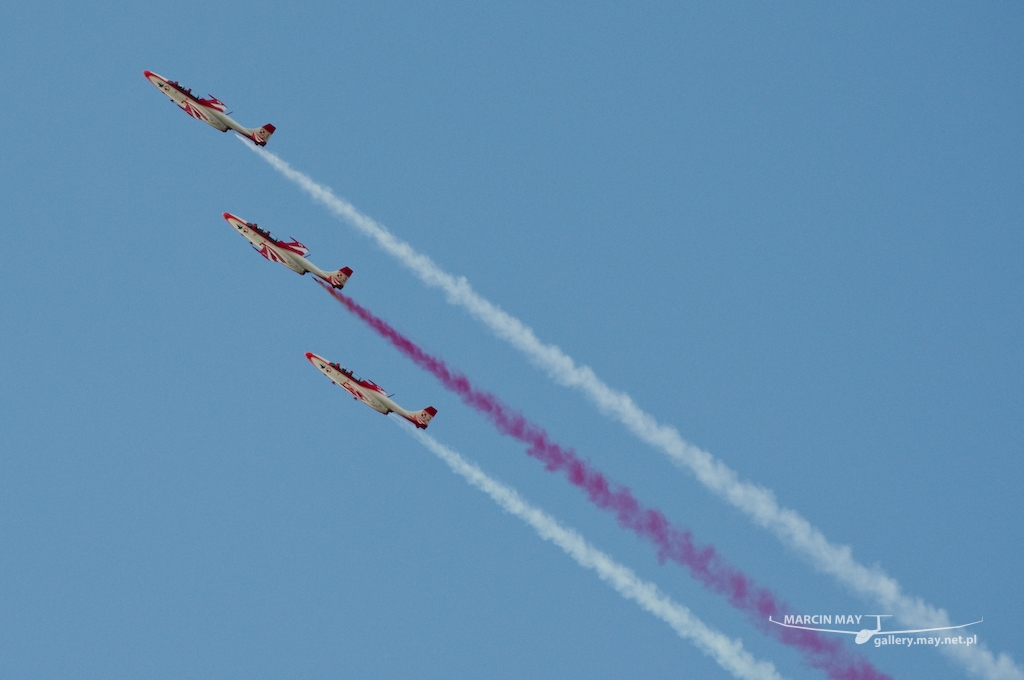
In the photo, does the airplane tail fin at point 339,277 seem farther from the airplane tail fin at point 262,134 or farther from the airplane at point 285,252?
the airplane tail fin at point 262,134

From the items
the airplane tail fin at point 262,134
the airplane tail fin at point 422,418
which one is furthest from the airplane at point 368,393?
the airplane tail fin at point 262,134

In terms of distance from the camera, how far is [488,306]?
124 m

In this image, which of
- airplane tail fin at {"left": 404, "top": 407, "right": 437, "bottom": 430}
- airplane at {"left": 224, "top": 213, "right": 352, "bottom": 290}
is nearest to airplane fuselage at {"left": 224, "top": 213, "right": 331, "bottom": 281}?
airplane at {"left": 224, "top": 213, "right": 352, "bottom": 290}

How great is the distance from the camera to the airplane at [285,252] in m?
126

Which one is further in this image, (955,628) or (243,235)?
(243,235)

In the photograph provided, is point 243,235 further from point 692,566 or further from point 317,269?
point 692,566

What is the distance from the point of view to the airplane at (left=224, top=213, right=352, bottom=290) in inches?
4943

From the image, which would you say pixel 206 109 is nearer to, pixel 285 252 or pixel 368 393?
pixel 285 252

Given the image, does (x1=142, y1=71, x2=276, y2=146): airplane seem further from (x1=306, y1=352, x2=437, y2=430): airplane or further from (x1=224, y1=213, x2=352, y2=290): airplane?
(x1=306, y1=352, x2=437, y2=430): airplane

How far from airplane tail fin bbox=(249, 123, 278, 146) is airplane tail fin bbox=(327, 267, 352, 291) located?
12.6m

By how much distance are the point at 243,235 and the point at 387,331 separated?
13.8 metres

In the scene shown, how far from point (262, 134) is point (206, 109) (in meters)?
5.24

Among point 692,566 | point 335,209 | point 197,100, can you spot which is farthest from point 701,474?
point 197,100

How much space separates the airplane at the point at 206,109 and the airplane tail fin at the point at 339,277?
500 inches
